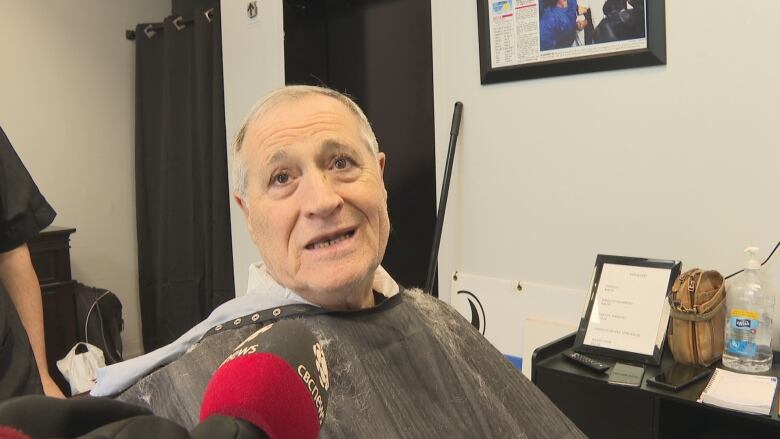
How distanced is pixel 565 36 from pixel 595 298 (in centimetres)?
87

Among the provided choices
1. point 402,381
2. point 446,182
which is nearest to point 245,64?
point 446,182

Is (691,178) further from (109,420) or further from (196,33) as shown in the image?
(196,33)

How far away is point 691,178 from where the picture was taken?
6.01ft

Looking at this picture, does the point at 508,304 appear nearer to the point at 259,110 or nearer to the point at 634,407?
the point at 634,407

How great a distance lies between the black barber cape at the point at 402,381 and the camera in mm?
976

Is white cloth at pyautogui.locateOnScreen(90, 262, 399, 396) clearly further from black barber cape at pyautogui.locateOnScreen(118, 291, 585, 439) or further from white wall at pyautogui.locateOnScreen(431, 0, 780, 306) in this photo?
white wall at pyautogui.locateOnScreen(431, 0, 780, 306)

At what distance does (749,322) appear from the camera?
1.55m

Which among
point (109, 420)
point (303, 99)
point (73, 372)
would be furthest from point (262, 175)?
point (73, 372)

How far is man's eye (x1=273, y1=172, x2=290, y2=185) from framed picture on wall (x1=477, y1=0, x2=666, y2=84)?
1.30 m

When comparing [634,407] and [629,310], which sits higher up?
[629,310]

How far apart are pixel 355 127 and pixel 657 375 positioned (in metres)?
1.02

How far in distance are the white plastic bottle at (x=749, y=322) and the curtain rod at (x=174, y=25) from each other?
9.18 feet

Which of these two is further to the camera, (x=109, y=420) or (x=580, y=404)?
(x=580, y=404)

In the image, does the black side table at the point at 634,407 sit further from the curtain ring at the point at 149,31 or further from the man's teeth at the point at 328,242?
the curtain ring at the point at 149,31
